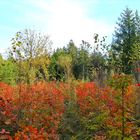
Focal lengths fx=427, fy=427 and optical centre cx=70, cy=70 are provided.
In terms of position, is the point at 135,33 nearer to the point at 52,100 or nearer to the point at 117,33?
the point at 117,33

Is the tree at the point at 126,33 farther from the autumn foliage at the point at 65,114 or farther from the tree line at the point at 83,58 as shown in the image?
the autumn foliage at the point at 65,114

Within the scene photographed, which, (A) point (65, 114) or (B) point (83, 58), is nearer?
(A) point (65, 114)

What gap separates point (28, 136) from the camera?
22.3ft

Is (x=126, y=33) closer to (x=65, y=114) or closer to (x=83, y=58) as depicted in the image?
(x=83, y=58)

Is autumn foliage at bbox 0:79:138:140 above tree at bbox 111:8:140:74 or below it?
below

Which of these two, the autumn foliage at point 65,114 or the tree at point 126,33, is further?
the tree at point 126,33

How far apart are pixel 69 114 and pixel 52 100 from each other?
56 cm

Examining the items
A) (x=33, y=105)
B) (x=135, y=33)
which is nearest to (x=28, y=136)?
(x=33, y=105)

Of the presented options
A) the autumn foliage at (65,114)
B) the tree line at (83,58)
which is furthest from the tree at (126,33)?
the autumn foliage at (65,114)

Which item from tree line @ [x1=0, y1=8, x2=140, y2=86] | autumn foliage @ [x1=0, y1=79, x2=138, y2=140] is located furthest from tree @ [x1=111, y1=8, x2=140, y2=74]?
autumn foliage @ [x1=0, y1=79, x2=138, y2=140]

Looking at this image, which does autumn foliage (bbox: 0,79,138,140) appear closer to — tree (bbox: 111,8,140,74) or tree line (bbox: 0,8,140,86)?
tree line (bbox: 0,8,140,86)

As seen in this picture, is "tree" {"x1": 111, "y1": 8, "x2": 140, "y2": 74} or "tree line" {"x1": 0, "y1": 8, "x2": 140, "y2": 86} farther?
"tree" {"x1": 111, "y1": 8, "x2": 140, "y2": 74}

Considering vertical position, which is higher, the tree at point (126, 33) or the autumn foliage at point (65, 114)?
the tree at point (126, 33)

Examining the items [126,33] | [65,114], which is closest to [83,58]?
[126,33]
